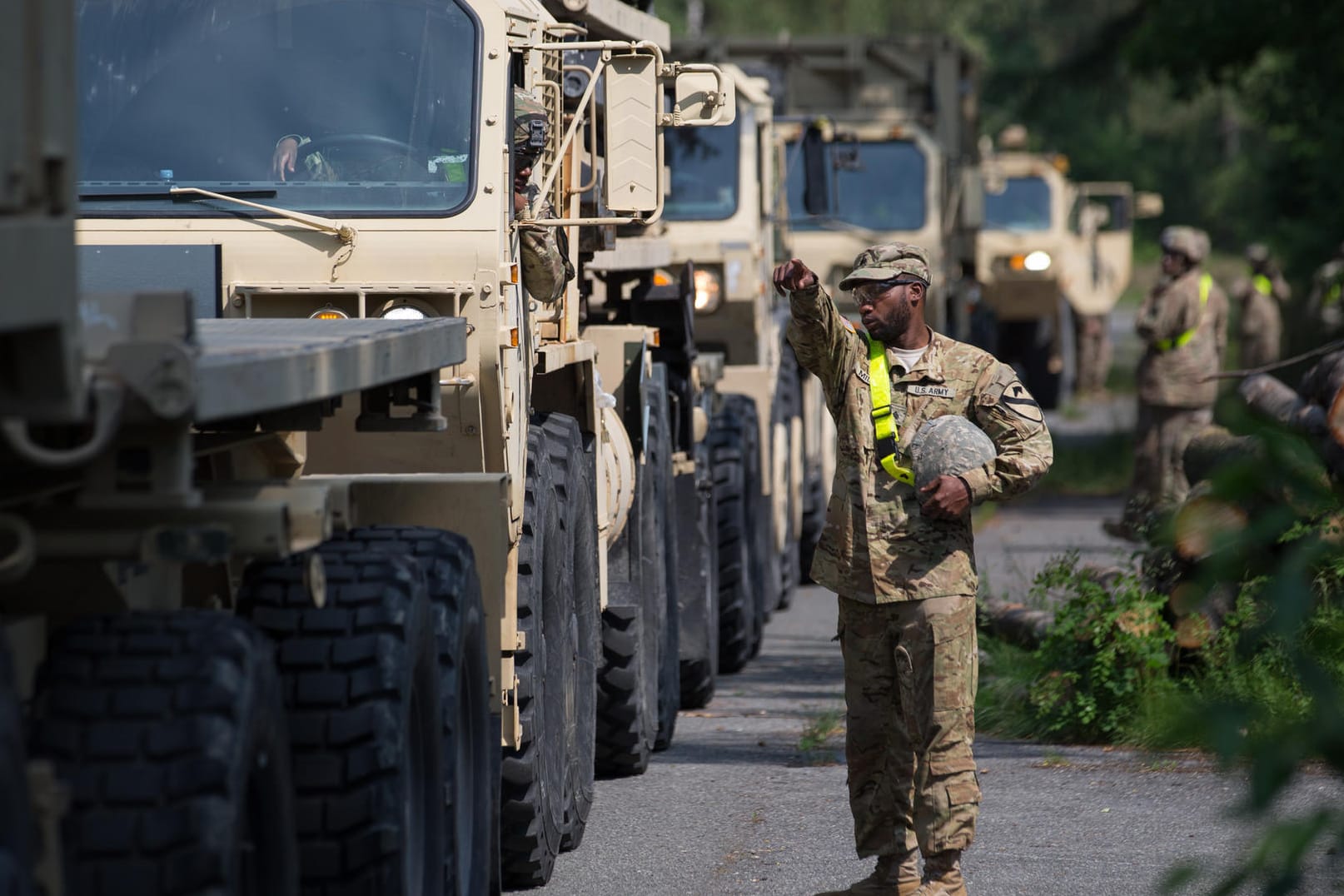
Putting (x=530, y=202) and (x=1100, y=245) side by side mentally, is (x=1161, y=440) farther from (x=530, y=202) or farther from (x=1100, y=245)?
(x=1100, y=245)

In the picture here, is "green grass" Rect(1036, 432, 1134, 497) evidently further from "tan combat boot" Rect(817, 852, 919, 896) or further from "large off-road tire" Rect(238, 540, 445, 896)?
"large off-road tire" Rect(238, 540, 445, 896)

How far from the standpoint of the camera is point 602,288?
939 centimetres

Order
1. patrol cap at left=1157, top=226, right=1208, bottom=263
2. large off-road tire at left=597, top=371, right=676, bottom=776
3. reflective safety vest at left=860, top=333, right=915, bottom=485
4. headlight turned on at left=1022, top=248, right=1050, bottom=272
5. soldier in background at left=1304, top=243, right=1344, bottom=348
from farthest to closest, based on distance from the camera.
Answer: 1. headlight turned on at left=1022, top=248, right=1050, bottom=272
2. soldier in background at left=1304, top=243, right=1344, bottom=348
3. patrol cap at left=1157, top=226, right=1208, bottom=263
4. large off-road tire at left=597, top=371, right=676, bottom=776
5. reflective safety vest at left=860, top=333, right=915, bottom=485

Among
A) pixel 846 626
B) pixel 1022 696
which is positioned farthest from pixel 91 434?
pixel 1022 696

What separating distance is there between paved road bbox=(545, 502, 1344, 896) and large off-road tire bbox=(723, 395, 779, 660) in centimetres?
153

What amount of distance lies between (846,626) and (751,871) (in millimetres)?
975

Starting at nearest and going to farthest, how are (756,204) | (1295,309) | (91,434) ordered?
(91,434) < (756,204) < (1295,309)

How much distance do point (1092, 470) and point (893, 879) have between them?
13.6 m

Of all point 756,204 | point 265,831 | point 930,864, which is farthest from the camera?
point 756,204

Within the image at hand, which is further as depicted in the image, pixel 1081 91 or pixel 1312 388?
pixel 1081 91

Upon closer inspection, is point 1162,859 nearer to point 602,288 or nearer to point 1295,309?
point 602,288

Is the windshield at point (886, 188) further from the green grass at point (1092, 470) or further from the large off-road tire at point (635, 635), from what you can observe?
the large off-road tire at point (635, 635)

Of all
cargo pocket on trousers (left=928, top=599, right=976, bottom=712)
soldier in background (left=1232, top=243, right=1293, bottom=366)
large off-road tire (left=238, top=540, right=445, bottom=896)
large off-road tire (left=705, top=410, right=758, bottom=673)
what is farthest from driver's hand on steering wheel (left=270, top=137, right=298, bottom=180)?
soldier in background (left=1232, top=243, right=1293, bottom=366)

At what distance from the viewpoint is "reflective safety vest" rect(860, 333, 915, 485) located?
19.0 feet
